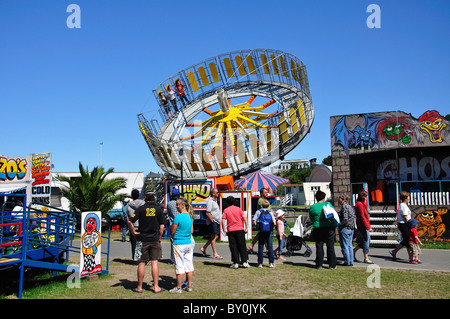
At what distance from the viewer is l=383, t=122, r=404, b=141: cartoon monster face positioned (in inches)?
545

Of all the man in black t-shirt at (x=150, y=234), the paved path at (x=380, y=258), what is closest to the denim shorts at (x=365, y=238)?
the paved path at (x=380, y=258)

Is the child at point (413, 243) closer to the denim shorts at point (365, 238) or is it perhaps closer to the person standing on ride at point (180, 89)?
the denim shorts at point (365, 238)

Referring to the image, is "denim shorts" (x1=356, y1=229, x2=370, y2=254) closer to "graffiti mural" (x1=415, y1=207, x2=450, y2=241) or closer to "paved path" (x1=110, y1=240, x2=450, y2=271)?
"paved path" (x1=110, y1=240, x2=450, y2=271)

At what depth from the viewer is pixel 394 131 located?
1388cm

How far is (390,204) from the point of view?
13914mm

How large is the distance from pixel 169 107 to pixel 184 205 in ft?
60.4

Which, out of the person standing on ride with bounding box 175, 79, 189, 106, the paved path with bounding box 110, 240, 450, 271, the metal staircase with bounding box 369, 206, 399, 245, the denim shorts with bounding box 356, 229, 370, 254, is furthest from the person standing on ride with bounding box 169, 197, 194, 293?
the person standing on ride with bounding box 175, 79, 189, 106

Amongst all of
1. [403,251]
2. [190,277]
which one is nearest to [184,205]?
[190,277]

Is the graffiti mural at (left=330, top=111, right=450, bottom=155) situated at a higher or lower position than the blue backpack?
higher

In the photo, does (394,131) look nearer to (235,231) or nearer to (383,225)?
(383,225)

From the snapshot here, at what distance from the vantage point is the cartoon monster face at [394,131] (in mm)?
13852

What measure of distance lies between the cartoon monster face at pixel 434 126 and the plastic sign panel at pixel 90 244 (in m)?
11.8

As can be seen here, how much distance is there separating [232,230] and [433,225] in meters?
8.75
